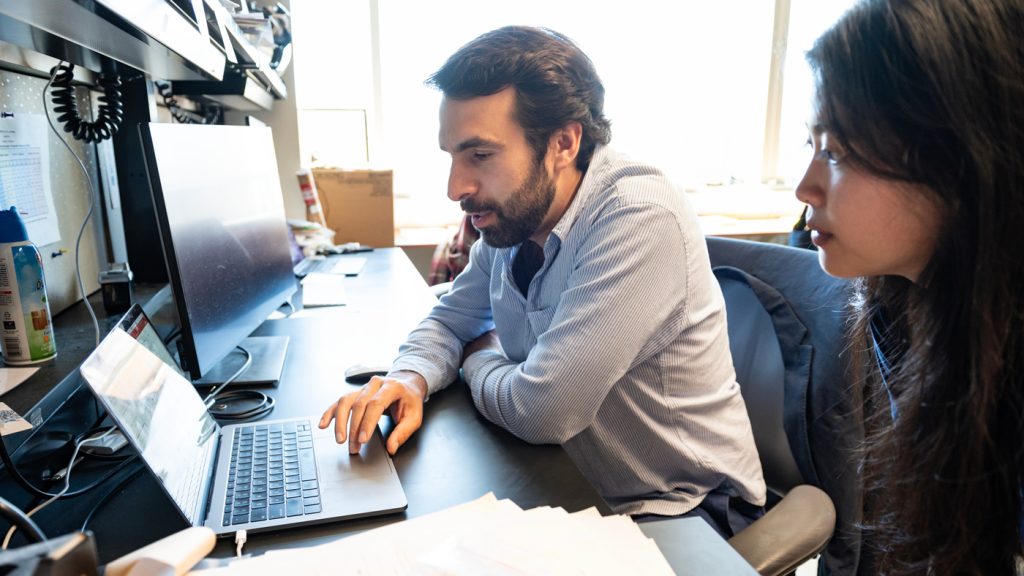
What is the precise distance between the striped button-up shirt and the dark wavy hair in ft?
0.44

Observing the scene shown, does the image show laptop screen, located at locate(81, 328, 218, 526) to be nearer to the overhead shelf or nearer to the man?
the man

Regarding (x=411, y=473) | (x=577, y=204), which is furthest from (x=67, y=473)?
(x=577, y=204)

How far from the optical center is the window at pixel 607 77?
3.33 m

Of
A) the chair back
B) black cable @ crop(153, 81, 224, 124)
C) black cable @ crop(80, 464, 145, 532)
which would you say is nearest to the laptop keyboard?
black cable @ crop(80, 464, 145, 532)

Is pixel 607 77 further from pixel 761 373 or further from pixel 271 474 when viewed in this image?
pixel 271 474

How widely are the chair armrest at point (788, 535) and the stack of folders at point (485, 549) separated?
0.75 ft

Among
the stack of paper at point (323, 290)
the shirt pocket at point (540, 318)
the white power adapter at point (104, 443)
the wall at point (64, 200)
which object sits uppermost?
the wall at point (64, 200)

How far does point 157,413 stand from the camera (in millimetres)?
695

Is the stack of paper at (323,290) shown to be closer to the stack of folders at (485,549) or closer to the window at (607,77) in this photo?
the stack of folders at (485,549)

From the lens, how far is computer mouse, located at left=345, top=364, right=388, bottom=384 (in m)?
1.11

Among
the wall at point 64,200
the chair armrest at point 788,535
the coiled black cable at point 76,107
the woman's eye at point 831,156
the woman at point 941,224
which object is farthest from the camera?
the coiled black cable at point 76,107

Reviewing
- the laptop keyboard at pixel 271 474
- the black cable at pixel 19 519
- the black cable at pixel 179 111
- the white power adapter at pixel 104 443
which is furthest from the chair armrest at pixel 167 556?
the black cable at pixel 179 111

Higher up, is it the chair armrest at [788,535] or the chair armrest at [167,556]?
the chair armrest at [167,556]

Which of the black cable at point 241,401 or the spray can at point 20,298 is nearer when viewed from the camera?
the spray can at point 20,298
